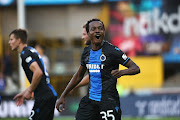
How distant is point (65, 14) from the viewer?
67.3ft

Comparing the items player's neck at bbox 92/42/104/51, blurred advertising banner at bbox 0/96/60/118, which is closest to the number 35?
player's neck at bbox 92/42/104/51

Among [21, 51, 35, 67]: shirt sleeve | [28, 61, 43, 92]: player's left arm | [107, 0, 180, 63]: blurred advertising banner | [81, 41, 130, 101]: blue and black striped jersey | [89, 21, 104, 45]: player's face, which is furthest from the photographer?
[107, 0, 180, 63]: blurred advertising banner

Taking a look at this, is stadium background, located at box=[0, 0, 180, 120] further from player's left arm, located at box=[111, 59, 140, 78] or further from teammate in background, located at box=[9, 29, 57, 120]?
player's left arm, located at box=[111, 59, 140, 78]

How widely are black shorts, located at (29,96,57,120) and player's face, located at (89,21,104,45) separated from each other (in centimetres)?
163

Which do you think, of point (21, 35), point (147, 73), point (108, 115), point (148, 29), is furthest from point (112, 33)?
point (108, 115)

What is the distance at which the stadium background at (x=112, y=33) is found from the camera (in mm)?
18859

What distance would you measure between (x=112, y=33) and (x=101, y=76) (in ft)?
42.2

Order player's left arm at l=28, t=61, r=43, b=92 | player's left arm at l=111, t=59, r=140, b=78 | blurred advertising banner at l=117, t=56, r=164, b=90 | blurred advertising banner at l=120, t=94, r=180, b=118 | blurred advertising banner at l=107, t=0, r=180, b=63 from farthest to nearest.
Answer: blurred advertising banner at l=107, t=0, r=180, b=63, blurred advertising banner at l=117, t=56, r=164, b=90, blurred advertising banner at l=120, t=94, r=180, b=118, player's left arm at l=28, t=61, r=43, b=92, player's left arm at l=111, t=59, r=140, b=78

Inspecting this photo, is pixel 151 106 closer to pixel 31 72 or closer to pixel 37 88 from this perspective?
pixel 37 88

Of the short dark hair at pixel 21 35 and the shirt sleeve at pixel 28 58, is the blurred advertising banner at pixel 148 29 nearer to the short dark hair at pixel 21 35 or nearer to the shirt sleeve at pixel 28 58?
the short dark hair at pixel 21 35

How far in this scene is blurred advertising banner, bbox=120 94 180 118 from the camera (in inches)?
574

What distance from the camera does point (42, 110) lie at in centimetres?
730

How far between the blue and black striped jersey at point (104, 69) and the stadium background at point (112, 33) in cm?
1055

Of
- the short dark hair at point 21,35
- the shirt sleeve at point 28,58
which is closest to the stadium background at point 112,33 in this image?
the short dark hair at point 21,35
